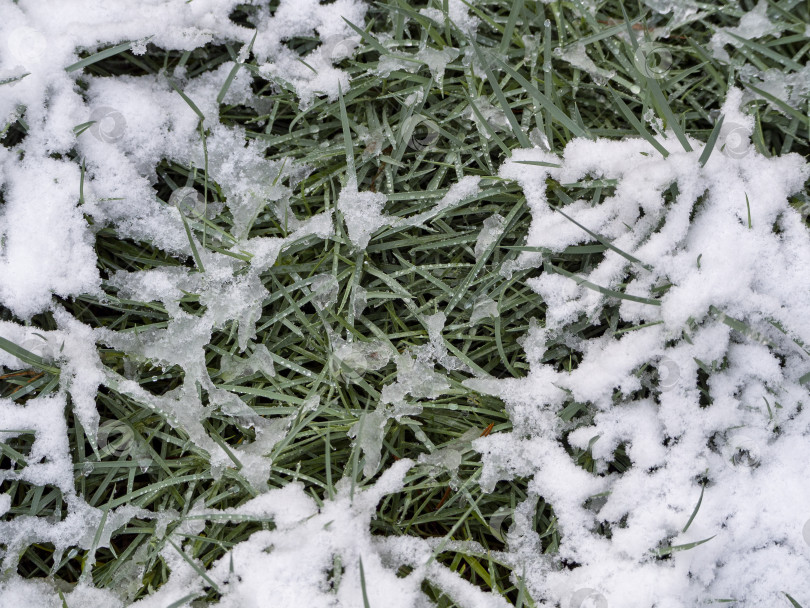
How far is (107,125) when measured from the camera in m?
1.10

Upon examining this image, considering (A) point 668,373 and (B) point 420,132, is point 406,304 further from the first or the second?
(A) point 668,373

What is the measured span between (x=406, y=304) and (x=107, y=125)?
2.01 ft

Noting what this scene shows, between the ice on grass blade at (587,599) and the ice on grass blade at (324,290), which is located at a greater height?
the ice on grass blade at (324,290)

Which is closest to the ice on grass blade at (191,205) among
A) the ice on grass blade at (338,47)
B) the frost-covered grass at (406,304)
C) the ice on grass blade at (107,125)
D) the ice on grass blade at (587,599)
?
the frost-covered grass at (406,304)

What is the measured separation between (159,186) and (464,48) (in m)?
0.60

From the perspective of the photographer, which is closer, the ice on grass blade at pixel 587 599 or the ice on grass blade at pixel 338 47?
the ice on grass blade at pixel 587 599

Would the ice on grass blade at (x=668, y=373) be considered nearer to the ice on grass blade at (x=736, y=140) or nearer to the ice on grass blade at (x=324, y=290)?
the ice on grass blade at (x=736, y=140)

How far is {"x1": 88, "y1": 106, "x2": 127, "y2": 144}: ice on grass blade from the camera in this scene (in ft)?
3.59

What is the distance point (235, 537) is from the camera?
3.38ft

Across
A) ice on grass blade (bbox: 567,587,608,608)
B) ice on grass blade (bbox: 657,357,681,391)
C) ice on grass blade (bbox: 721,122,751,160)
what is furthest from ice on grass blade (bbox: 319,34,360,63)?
ice on grass blade (bbox: 567,587,608,608)

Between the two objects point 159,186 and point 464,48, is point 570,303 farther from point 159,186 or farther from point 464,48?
point 159,186

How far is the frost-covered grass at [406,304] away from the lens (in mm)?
977

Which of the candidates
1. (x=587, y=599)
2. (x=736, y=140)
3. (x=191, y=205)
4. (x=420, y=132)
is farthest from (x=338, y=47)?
(x=587, y=599)

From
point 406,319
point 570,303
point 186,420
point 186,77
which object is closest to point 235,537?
point 186,420
